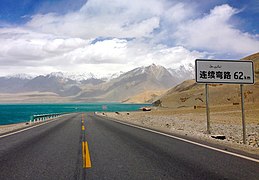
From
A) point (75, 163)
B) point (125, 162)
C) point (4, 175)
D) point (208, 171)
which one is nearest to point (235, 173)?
point (208, 171)

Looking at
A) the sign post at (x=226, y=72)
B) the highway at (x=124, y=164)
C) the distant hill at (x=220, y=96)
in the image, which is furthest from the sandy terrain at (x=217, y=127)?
the distant hill at (x=220, y=96)

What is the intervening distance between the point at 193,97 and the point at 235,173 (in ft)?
345

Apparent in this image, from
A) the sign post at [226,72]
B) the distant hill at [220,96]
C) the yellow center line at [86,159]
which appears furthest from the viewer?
the distant hill at [220,96]

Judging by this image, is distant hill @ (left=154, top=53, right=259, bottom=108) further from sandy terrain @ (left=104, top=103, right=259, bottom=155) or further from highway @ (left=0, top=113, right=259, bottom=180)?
highway @ (left=0, top=113, right=259, bottom=180)

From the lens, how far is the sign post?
46.1 feet

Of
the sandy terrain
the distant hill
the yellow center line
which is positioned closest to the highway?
the yellow center line

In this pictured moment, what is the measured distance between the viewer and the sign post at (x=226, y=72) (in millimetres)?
14055

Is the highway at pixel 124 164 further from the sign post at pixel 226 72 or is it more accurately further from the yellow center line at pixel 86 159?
the sign post at pixel 226 72

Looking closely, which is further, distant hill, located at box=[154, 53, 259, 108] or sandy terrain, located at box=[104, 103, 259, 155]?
distant hill, located at box=[154, 53, 259, 108]

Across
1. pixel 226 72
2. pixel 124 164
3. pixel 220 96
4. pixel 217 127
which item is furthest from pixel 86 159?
pixel 220 96

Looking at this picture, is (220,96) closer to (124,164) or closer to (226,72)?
(226,72)

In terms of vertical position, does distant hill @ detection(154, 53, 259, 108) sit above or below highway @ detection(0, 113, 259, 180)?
above

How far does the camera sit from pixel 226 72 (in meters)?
15.1

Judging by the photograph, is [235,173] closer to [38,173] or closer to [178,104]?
[38,173]
